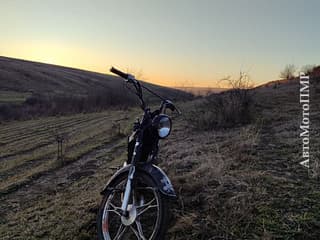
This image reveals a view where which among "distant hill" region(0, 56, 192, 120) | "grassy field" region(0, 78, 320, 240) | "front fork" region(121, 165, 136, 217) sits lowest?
"grassy field" region(0, 78, 320, 240)

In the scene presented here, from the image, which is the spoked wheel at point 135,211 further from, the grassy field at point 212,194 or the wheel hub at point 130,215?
the grassy field at point 212,194

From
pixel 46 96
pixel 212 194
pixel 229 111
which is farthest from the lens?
pixel 46 96

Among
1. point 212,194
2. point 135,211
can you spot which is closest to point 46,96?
point 212,194

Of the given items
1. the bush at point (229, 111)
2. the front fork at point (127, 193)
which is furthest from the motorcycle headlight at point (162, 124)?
the bush at point (229, 111)

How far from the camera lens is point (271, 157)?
20.8 ft

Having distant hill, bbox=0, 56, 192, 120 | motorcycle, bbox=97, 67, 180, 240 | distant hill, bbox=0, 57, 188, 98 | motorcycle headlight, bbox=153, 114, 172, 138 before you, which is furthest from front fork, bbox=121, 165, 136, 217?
distant hill, bbox=0, 57, 188, 98

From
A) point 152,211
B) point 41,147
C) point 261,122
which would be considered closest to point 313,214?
point 152,211

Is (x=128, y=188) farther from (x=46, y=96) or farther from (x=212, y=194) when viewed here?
(x=46, y=96)

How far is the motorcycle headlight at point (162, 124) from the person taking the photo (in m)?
3.47

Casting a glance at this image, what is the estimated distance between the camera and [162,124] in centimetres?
348

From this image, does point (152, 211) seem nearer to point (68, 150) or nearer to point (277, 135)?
point (277, 135)

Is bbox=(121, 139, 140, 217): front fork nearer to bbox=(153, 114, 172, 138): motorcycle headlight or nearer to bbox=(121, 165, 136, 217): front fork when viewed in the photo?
bbox=(121, 165, 136, 217): front fork

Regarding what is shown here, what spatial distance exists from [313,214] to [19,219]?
435 cm

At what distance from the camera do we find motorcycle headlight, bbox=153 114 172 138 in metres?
3.47
